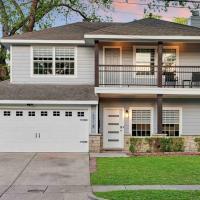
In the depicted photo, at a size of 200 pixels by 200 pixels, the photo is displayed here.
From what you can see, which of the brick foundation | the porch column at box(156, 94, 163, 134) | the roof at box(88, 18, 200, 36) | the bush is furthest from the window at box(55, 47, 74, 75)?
the bush

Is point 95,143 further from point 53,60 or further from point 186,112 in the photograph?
point 186,112

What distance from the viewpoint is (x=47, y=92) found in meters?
24.1

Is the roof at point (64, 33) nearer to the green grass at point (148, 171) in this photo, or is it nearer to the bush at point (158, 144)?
the bush at point (158, 144)

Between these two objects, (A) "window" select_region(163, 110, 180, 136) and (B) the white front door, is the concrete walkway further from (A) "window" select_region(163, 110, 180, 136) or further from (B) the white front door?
(A) "window" select_region(163, 110, 180, 136)

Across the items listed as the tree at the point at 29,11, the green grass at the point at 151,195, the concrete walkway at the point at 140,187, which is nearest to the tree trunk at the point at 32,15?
the tree at the point at 29,11

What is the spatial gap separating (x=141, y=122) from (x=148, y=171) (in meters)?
8.60

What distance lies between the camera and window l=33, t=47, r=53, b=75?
25391 millimetres

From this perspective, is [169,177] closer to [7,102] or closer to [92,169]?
[92,169]

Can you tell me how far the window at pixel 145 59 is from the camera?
2552cm

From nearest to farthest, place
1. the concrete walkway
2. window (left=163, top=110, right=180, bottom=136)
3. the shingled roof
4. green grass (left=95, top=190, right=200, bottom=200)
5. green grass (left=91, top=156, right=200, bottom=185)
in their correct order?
green grass (left=95, top=190, right=200, bottom=200), the concrete walkway, green grass (left=91, top=156, right=200, bottom=185), the shingled roof, window (left=163, top=110, right=180, bottom=136)

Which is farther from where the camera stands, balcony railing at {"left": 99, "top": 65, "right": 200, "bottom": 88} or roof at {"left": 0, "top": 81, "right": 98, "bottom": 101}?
balcony railing at {"left": 99, "top": 65, "right": 200, "bottom": 88}

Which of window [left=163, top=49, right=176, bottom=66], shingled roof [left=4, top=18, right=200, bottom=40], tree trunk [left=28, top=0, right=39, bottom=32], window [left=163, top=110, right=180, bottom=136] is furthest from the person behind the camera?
tree trunk [left=28, top=0, right=39, bottom=32]

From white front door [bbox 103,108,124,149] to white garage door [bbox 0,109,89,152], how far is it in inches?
74.1

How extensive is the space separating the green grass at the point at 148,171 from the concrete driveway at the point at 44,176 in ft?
2.19
